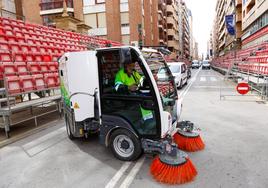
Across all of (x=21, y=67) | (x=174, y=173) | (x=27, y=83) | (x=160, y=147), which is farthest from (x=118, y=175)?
(x=21, y=67)

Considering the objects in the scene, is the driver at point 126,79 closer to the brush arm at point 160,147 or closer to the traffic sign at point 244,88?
the brush arm at point 160,147

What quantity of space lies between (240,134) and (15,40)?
9.50 metres

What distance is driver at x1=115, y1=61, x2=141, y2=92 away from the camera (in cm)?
426

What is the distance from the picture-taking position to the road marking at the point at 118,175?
3.70 meters

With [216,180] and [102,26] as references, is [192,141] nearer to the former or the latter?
[216,180]

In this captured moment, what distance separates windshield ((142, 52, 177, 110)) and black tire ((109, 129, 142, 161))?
0.87 m

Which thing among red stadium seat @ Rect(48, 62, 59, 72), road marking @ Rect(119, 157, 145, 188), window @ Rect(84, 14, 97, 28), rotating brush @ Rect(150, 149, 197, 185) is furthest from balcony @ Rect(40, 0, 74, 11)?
rotating brush @ Rect(150, 149, 197, 185)

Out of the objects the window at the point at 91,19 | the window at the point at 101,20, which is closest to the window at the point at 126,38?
the window at the point at 101,20

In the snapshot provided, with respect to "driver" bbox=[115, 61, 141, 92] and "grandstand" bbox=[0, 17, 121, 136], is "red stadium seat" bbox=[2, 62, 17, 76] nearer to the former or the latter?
"grandstand" bbox=[0, 17, 121, 136]

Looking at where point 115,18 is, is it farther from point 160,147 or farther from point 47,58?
point 160,147

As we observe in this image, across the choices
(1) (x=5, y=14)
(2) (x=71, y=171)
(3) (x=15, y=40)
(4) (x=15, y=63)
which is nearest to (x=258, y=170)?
(2) (x=71, y=171)

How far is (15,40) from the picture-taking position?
9836 mm

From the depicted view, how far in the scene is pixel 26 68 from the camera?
855 cm

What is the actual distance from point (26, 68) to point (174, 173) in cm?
718
